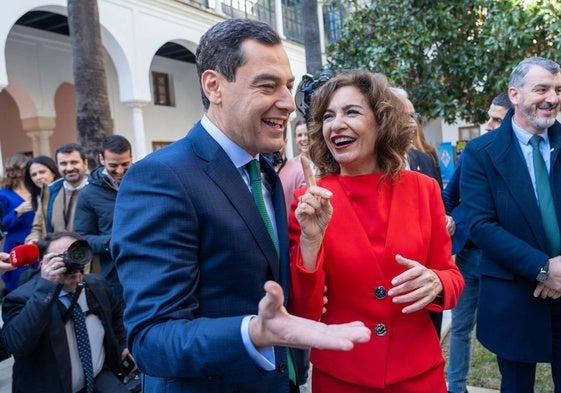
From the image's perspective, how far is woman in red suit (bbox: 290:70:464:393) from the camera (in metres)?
1.75

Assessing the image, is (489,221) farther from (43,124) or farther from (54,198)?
(43,124)

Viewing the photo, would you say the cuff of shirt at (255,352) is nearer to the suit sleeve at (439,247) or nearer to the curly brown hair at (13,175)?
the suit sleeve at (439,247)

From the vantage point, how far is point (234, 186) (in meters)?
1.48

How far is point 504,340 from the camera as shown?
2.63 m

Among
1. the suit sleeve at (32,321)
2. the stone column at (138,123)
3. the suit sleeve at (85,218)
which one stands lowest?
the suit sleeve at (32,321)

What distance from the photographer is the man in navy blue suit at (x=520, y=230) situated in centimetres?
254

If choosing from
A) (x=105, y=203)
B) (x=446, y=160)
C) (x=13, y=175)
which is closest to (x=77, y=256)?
(x=105, y=203)

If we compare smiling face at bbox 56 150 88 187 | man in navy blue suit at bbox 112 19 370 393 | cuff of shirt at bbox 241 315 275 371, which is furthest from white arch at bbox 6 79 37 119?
cuff of shirt at bbox 241 315 275 371

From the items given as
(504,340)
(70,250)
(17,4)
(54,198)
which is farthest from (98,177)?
(17,4)

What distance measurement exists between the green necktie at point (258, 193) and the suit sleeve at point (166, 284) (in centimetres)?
23

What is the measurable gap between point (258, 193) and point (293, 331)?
0.63 metres

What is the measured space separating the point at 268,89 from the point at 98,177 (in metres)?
3.02

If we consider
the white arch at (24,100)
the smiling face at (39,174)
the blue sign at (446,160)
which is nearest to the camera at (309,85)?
the smiling face at (39,174)

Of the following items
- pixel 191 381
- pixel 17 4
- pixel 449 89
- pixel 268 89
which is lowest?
pixel 191 381
